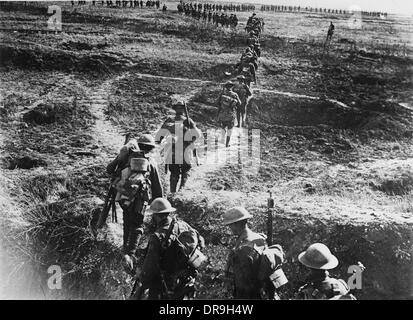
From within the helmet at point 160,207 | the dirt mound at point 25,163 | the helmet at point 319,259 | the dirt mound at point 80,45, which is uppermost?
the dirt mound at point 80,45

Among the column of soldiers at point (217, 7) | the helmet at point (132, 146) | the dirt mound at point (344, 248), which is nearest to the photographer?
the dirt mound at point (344, 248)

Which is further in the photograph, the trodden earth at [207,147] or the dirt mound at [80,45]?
the dirt mound at [80,45]

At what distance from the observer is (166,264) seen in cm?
470

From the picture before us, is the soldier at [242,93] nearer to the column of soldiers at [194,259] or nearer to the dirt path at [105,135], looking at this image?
the dirt path at [105,135]

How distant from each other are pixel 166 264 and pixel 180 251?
24 cm

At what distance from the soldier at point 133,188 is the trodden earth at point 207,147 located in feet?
1.83

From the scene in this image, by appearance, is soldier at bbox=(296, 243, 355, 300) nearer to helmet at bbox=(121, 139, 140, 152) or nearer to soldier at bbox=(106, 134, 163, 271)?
soldier at bbox=(106, 134, 163, 271)

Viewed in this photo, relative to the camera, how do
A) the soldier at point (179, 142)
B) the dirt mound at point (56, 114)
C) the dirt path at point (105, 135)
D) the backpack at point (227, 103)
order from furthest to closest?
the dirt mound at point (56, 114) → the backpack at point (227, 103) → the soldier at point (179, 142) → the dirt path at point (105, 135)

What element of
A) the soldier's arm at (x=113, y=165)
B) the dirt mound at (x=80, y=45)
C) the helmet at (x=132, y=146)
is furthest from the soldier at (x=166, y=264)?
the dirt mound at (x=80, y=45)

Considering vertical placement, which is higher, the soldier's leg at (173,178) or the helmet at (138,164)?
the helmet at (138,164)

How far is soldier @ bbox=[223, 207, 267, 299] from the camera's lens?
14.0 feet

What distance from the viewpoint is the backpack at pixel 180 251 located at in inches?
181

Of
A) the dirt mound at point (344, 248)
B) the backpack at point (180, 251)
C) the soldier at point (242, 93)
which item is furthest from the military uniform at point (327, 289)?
the soldier at point (242, 93)

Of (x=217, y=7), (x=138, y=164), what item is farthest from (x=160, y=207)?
(x=217, y=7)
